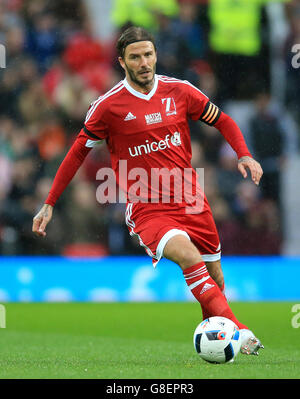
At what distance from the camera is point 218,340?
5965mm

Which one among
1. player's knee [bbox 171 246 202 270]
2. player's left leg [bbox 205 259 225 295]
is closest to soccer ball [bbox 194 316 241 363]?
player's knee [bbox 171 246 202 270]

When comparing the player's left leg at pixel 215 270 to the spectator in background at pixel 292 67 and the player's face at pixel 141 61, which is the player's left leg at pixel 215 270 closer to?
the player's face at pixel 141 61

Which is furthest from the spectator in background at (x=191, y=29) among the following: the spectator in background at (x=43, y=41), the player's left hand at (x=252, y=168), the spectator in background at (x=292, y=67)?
the player's left hand at (x=252, y=168)

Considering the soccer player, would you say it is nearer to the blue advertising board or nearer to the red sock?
the red sock

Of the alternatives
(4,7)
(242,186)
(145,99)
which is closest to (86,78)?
(4,7)

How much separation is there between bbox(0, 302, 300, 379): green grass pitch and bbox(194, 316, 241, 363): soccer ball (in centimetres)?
7

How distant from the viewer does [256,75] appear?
14.3 metres

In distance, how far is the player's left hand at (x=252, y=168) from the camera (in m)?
6.26

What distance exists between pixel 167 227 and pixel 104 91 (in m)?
7.80

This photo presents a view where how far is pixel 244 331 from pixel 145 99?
1.88m

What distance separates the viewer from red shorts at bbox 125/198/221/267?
6.47m

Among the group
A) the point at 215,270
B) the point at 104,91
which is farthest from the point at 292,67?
the point at 215,270

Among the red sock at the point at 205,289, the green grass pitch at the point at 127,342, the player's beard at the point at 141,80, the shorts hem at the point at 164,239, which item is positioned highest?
the player's beard at the point at 141,80

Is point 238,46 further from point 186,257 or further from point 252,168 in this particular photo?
point 186,257
